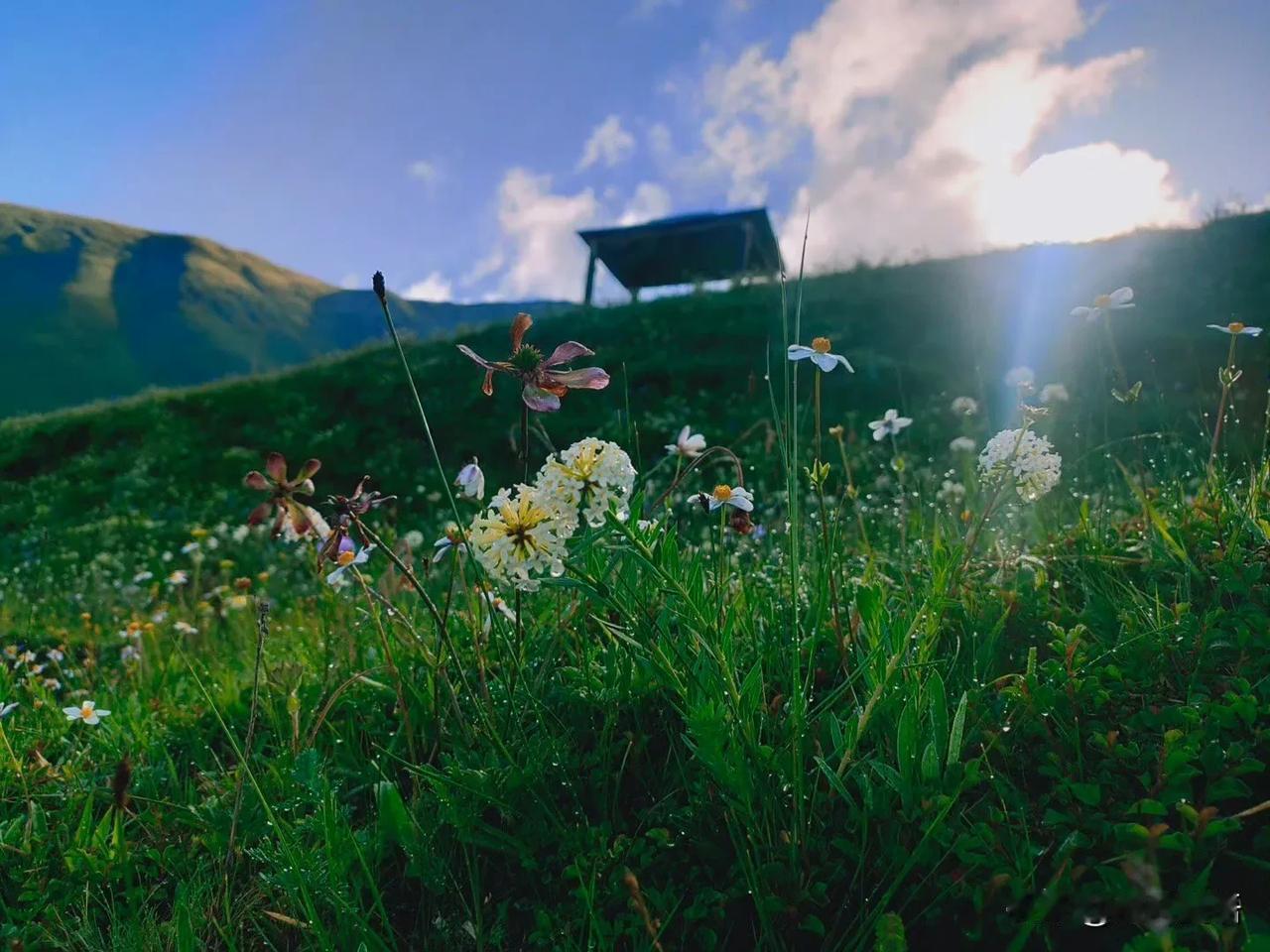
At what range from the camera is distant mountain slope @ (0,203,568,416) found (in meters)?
70.4

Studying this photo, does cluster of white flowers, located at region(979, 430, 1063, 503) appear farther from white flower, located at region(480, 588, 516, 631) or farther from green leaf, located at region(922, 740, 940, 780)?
white flower, located at region(480, 588, 516, 631)

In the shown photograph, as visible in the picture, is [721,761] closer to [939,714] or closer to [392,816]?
[939,714]

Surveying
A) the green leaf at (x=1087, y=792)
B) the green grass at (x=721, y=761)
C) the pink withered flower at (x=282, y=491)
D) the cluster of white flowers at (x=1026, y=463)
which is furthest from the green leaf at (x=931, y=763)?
the pink withered flower at (x=282, y=491)

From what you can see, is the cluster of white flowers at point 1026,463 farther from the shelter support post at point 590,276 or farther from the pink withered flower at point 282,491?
the shelter support post at point 590,276

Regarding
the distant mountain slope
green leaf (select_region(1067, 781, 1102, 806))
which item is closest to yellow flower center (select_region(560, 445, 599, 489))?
green leaf (select_region(1067, 781, 1102, 806))

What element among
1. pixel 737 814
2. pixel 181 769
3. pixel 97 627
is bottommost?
pixel 97 627

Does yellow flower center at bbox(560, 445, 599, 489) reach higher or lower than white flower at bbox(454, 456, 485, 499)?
→ higher

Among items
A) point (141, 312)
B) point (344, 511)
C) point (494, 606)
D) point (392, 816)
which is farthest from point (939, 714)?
point (141, 312)

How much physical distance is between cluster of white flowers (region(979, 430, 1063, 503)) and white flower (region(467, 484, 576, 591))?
1.12 metres

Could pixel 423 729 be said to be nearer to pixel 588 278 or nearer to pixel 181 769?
pixel 181 769

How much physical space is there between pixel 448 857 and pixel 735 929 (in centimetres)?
57

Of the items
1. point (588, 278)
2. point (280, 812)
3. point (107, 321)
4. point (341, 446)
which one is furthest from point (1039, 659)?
point (107, 321)

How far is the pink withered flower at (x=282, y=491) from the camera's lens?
5.11ft

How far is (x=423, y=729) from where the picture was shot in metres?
1.92
